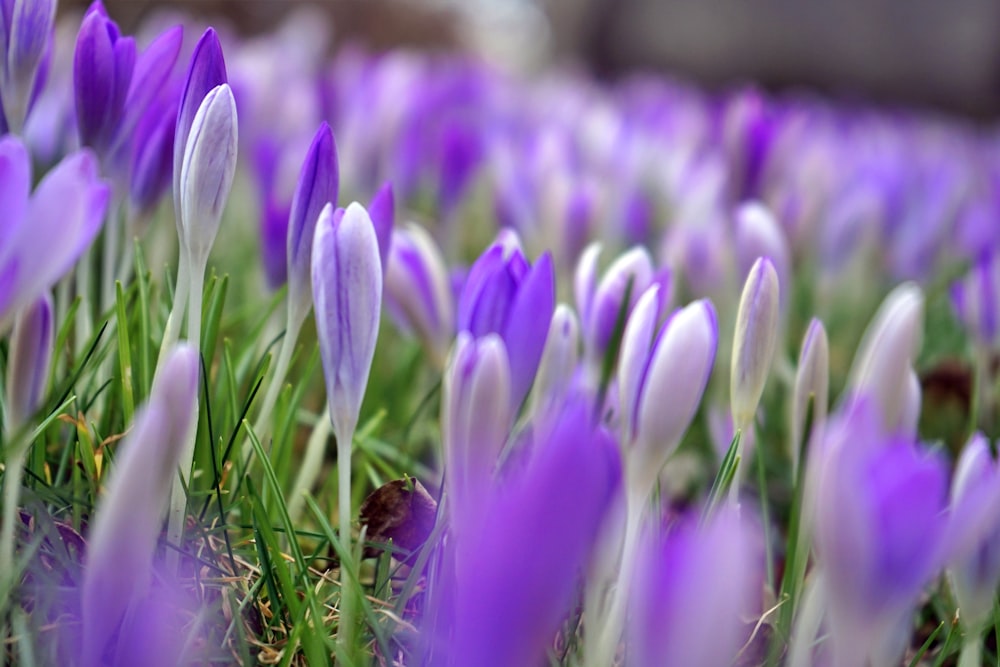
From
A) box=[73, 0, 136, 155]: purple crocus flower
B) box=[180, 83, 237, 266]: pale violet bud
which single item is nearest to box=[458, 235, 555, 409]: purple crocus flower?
box=[180, 83, 237, 266]: pale violet bud

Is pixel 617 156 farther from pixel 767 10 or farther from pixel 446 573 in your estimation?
pixel 767 10

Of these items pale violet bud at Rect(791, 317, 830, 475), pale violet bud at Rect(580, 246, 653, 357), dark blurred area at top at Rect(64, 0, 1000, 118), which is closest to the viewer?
pale violet bud at Rect(791, 317, 830, 475)

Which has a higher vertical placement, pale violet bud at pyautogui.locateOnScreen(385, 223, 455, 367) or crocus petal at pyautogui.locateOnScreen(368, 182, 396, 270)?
crocus petal at pyautogui.locateOnScreen(368, 182, 396, 270)

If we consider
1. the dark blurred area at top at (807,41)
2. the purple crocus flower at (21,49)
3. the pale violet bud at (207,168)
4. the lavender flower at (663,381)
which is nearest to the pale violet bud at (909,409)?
the lavender flower at (663,381)

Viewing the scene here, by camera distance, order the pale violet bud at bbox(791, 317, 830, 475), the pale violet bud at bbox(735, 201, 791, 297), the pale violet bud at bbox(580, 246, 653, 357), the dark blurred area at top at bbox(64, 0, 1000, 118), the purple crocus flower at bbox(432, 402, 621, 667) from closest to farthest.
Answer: the purple crocus flower at bbox(432, 402, 621, 667) → the pale violet bud at bbox(791, 317, 830, 475) → the pale violet bud at bbox(580, 246, 653, 357) → the pale violet bud at bbox(735, 201, 791, 297) → the dark blurred area at top at bbox(64, 0, 1000, 118)

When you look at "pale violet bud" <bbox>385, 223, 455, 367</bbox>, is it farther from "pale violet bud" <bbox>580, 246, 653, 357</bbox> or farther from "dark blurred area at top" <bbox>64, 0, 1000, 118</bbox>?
"dark blurred area at top" <bbox>64, 0, 1000, 118</bbox>

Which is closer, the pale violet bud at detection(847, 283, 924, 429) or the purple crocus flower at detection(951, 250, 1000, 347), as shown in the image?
the pale violet bud at detection(847, 283, 924, 429)

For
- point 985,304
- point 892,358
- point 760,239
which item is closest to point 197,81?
point 892,358

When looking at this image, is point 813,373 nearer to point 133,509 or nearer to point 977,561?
point 977,561

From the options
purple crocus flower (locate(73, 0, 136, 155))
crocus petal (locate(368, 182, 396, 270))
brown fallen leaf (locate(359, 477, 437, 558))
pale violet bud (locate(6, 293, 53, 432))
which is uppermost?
purple crocus flower (locate(73, 0, 136, 155))
